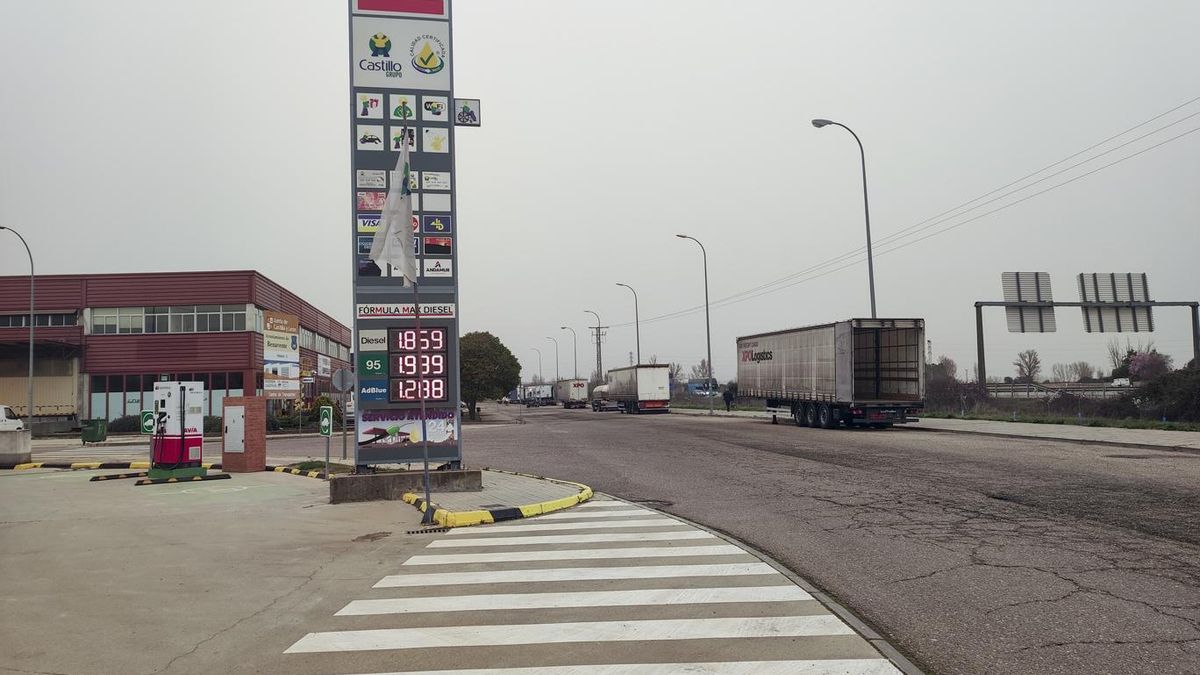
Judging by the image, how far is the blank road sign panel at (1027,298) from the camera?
39.1 m

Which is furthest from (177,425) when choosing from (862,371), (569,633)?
(862,371)

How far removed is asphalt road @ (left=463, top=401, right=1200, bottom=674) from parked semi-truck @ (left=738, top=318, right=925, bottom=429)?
28.2 ft

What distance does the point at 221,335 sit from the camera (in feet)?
157

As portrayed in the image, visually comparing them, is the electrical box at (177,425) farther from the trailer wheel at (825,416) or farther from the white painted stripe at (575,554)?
the trailer wheel at (825,416)

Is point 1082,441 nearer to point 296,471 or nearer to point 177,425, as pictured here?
point 296,471

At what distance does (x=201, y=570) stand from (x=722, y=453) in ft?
48.9

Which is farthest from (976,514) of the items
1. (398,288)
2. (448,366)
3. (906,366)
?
(906,366)

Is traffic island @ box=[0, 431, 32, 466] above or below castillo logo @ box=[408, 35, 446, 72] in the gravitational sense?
below

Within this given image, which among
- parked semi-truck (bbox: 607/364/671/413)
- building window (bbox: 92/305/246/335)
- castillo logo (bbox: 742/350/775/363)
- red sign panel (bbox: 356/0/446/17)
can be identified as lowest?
parked semi-truck (bbox: 607/364/671/413)

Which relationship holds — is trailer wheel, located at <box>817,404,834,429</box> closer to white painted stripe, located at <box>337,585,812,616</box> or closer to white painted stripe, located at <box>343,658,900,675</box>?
white painted stripe, located at <box>337,585,812,616</box>

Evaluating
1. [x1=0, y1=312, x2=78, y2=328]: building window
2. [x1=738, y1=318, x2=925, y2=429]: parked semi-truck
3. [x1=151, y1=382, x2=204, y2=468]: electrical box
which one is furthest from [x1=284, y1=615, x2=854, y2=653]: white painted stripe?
[x1=0, y1=312, x2=78, y2=328]: building window

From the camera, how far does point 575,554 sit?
8461mm

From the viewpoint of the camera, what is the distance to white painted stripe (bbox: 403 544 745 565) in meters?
8.27

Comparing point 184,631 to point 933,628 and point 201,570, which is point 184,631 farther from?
point 933,628
